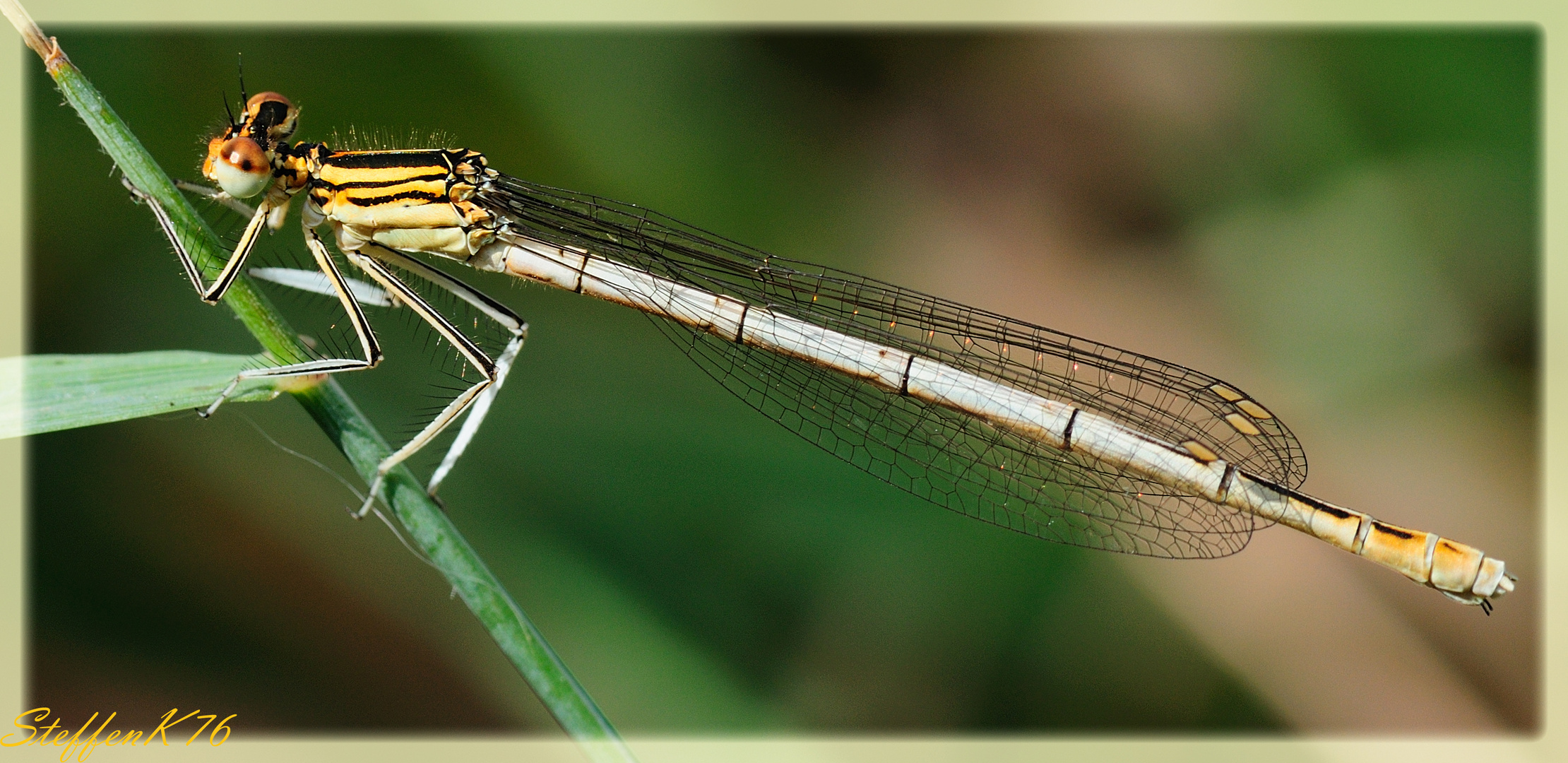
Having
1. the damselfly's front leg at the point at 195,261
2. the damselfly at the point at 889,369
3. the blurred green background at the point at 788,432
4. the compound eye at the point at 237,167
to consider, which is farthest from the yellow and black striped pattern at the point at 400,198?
the blurred green background at the point at 788,432

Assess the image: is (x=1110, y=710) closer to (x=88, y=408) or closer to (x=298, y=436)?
(x=298, y=436)

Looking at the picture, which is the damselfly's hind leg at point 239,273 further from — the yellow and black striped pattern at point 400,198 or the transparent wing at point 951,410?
the transparent wing at point 951,410

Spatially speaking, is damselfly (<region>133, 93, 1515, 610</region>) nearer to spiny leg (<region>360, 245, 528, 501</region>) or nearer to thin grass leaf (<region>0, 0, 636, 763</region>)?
spiny leg (<region>360, 245, 528, 501</region>)

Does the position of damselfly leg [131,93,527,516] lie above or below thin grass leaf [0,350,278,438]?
above

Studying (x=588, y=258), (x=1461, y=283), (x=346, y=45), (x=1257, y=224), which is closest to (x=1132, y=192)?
(x=1257, y=224)

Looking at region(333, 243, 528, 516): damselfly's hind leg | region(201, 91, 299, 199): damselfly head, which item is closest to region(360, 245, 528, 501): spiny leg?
region(333, 243, 528, 516): damselfly's hind leg

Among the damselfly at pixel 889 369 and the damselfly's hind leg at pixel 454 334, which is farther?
the damselfly at pixel 889 369
